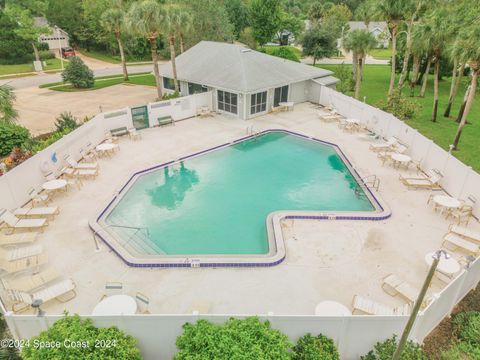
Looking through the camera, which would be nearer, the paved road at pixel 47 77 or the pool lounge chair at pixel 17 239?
the pool lounge chair at pixel 17 239

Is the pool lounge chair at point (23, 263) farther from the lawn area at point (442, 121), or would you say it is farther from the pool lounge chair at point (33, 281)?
the lawn area at point (442, 121)

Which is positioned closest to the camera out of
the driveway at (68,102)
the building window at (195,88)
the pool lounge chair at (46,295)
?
the pool lounge chair at (46,295)

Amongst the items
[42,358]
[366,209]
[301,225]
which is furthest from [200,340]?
[366,209]

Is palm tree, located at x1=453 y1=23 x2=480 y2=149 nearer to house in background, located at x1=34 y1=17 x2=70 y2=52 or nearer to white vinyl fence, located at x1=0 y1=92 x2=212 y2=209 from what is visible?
white vinyl fence, located at x1=0 y1=92 x2=212 y2=209

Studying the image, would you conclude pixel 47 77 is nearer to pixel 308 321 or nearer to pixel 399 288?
pixel 308 321

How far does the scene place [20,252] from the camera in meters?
11.8

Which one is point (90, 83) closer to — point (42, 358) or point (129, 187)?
point (129, 187)

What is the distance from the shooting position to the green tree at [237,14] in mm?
68750

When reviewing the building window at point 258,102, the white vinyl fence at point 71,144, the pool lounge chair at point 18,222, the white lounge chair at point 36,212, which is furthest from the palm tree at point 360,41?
the pool lounge chair at point 18,222

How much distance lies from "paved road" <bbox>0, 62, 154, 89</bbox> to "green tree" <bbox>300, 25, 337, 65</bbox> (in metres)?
24.4

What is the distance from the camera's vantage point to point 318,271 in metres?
11.6

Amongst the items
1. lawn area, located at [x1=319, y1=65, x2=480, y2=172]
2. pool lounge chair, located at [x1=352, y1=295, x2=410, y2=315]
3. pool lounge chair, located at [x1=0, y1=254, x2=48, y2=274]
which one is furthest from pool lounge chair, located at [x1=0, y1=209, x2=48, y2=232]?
lawn area, located at [x1=319, y1=65, x2=480, y2=172]

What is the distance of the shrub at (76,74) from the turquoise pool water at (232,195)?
75.3 feet

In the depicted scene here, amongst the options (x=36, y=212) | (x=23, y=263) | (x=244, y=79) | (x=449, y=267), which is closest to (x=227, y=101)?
(x=244, y=79)
